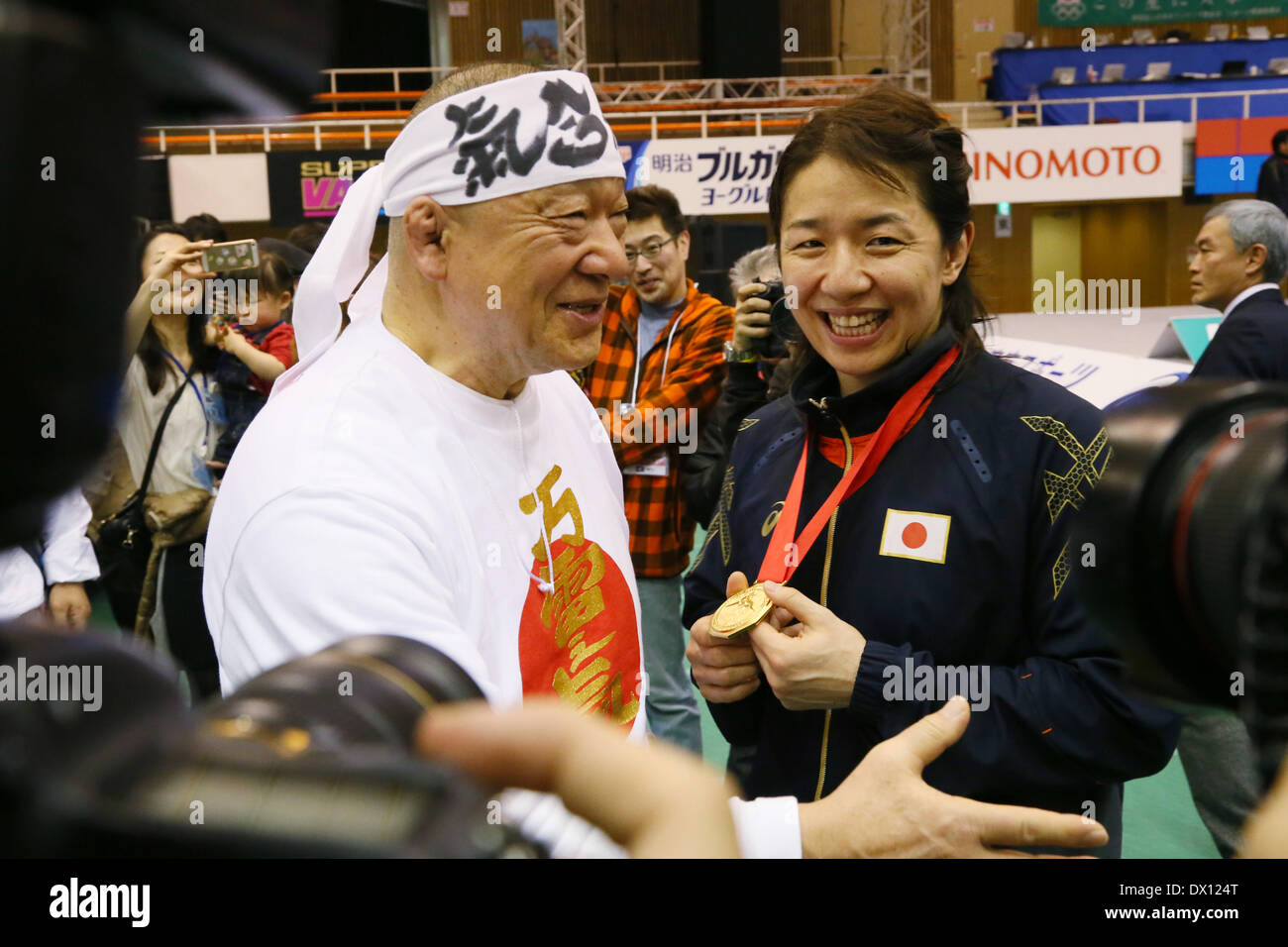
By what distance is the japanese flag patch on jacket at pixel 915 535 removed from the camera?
1451 mm

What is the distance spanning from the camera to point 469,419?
4.72 feet

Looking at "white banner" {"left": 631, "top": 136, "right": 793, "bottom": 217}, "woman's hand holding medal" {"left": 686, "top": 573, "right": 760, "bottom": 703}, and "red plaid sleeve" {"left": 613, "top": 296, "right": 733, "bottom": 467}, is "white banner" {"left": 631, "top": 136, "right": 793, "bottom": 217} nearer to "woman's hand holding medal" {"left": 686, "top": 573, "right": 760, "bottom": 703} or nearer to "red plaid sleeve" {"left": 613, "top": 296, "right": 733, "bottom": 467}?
"red plaid sleeve" {"left": 613, "top": 296, "right": 733, "bottom": 467}

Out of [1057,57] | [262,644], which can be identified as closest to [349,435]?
[262,644]

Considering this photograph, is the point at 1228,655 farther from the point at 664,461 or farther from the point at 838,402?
the point at 664,461

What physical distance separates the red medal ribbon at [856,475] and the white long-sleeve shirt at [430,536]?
0.24 metres

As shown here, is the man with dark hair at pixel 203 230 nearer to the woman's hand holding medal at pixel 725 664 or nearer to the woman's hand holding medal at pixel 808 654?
the woman's hand holding medal at pixel 725 664

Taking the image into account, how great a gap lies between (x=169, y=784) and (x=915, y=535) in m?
1.24

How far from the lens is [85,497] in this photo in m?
3.11

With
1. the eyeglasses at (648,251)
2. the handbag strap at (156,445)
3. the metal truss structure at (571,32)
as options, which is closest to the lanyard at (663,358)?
the eyeglasses at (648,251)

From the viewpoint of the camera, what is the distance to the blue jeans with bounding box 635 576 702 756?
3.40 meters

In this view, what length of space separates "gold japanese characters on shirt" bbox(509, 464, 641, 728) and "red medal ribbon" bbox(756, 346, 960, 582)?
219mm

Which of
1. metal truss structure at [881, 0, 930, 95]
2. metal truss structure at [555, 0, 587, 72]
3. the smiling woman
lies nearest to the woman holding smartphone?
the smiling woman
